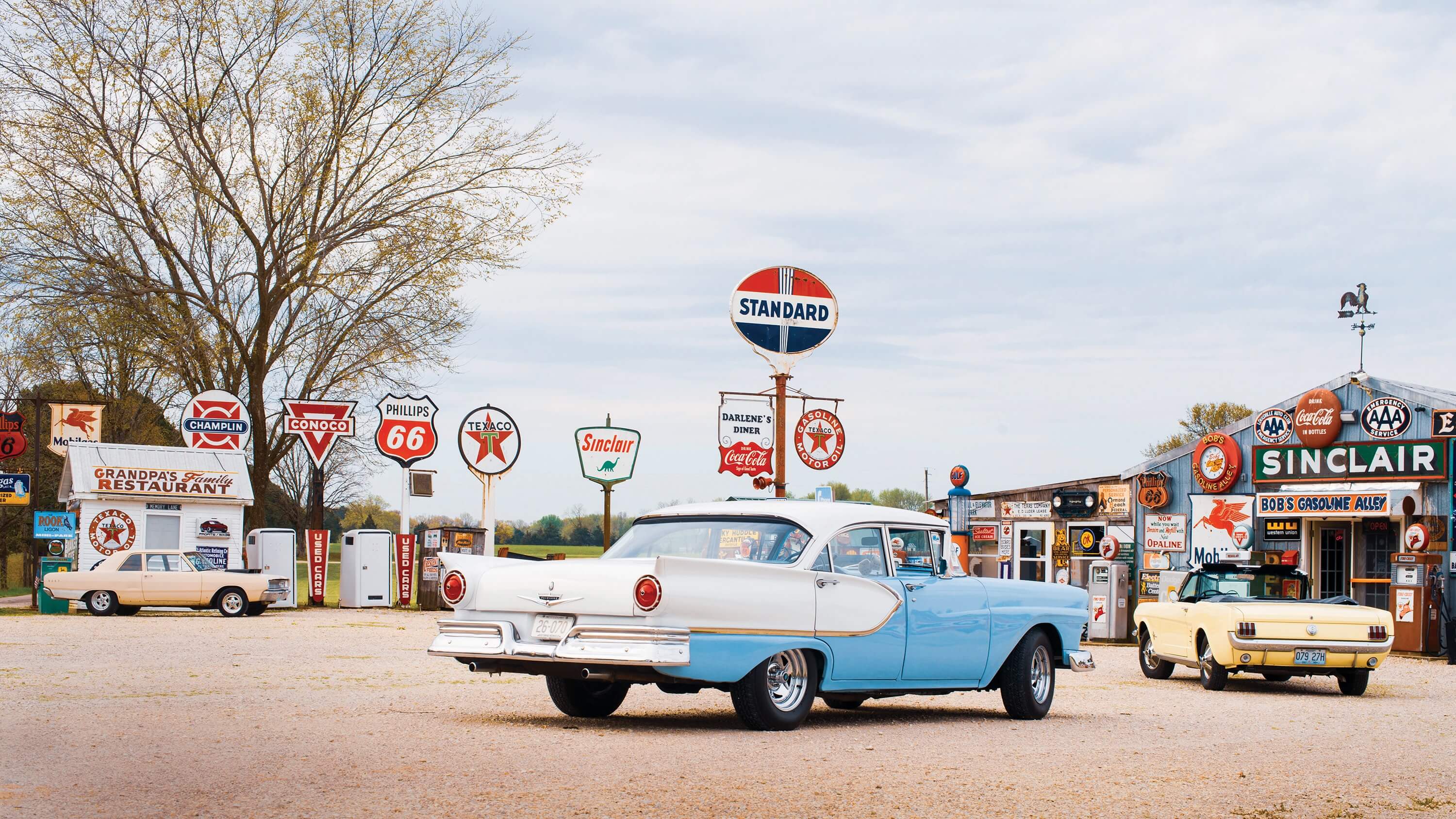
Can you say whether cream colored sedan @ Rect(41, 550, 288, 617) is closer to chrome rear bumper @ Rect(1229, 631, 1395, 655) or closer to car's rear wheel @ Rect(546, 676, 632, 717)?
car's rear wheel @ Rect(546, 676, 632, 717)

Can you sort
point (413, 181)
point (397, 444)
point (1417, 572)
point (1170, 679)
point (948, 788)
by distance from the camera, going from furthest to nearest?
1. point (413, 181)
2. point (397, 444)
3. point (1417, 572)
4. point (1170, 679)
5. point (948, 788)

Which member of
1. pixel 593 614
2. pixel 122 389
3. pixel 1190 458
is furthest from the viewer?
pixel 122 389

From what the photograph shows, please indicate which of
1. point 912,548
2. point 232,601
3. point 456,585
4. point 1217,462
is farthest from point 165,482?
point 912,548

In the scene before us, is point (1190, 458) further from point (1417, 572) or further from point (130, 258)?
point (130, 258)

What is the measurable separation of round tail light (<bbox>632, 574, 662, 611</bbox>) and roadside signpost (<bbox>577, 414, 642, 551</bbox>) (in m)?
24.9

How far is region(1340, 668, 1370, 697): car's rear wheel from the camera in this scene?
16.3 metres

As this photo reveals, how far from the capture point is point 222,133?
A: 35531mm

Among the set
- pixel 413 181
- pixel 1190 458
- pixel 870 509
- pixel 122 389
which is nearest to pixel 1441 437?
pixel 1190 458

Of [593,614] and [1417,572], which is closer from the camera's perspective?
[593,614]

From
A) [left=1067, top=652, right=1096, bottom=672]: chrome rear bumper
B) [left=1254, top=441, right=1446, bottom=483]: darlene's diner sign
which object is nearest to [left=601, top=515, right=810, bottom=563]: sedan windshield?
[left=1067, top=652, right=1096, bottom=672]: chrome rear bumper

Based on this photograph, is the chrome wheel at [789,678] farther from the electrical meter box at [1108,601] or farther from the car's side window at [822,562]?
the electrical meter box at [1108,601]

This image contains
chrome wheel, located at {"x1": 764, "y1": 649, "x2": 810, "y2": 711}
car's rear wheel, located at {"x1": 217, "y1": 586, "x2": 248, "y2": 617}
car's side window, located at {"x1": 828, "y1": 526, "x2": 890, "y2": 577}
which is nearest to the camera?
chrome wheel, located at {"x1": 764, "y1": 649, "x2": 810, "y2": 711}

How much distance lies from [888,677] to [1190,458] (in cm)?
2142

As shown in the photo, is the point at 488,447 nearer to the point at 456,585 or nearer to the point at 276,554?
the point at 276,554
